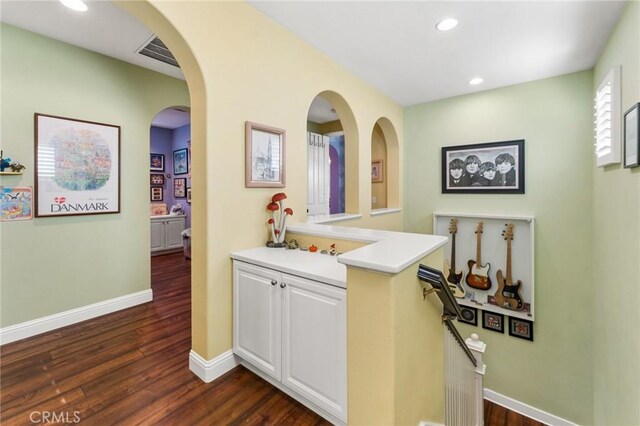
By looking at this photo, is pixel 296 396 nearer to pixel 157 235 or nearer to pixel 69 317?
pixel 69 317

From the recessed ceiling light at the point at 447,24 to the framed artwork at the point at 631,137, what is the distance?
4.77 feet

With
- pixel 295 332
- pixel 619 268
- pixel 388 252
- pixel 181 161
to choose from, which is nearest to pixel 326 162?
pixel 295 332

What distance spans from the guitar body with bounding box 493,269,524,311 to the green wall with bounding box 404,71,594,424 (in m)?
0.22

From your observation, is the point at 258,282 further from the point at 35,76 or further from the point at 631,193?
the point at 35,76

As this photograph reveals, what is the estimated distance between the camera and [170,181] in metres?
7.05

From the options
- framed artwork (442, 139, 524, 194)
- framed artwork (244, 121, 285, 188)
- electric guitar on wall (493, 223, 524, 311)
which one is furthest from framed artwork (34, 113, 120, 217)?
electric guitar on wall (493, 223, 524, 311)

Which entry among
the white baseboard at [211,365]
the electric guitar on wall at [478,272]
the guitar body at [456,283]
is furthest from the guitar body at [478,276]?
the white baseboard at [211,365]

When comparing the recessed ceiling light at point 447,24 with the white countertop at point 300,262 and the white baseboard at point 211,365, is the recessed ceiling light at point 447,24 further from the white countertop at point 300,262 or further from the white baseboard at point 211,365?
the white baseboard at point 211,365

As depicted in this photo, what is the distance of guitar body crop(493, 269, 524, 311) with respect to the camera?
3643 millimetres

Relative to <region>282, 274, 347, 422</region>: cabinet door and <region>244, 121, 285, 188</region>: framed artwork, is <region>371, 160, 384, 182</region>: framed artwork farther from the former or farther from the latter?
<region>282, 274, 347, 422</region>: cabinet door

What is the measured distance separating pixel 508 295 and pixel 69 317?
5.13 m

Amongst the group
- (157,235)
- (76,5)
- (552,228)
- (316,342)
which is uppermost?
(76,5)

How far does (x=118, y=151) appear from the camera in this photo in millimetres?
3100

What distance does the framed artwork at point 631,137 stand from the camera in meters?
1.76
